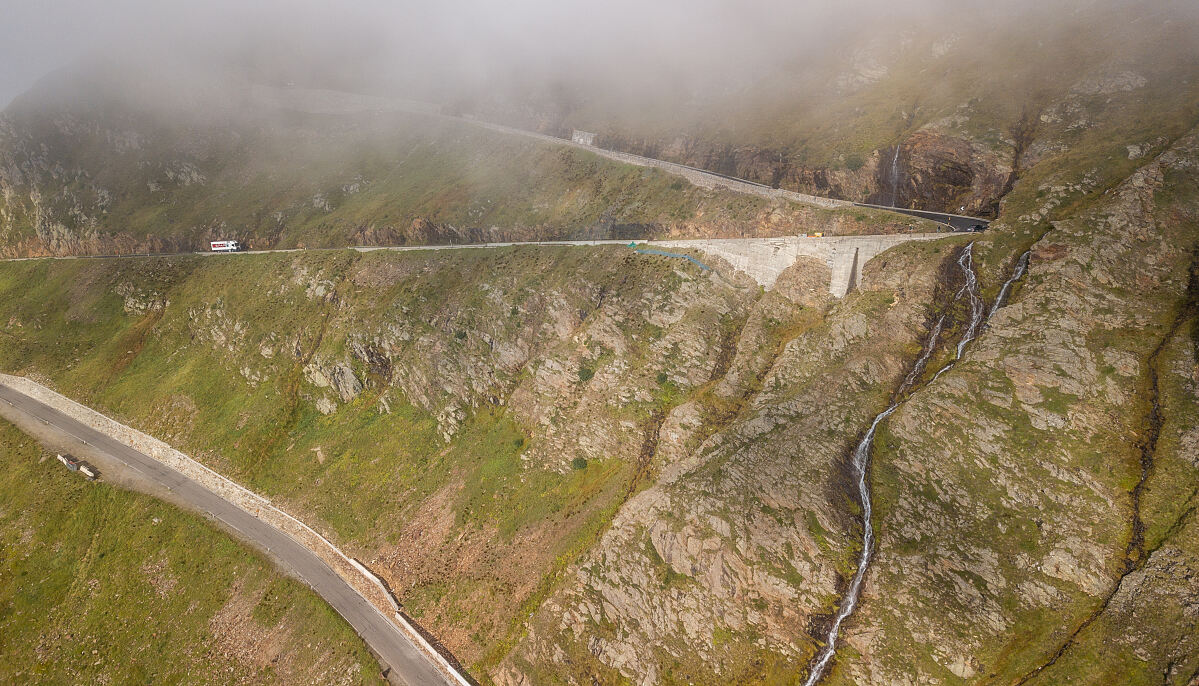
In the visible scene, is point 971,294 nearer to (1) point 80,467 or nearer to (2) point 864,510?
(2) point 864,510

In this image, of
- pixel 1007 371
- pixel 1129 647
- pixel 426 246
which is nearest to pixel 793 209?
pixel 1007 371

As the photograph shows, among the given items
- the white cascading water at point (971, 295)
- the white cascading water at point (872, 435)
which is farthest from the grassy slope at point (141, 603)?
the white cascading water at point (971, 295)

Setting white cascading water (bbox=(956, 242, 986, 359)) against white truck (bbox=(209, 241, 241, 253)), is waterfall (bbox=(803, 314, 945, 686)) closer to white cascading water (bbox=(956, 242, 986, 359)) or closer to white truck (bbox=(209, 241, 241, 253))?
white cascading water (bbox=(956, 242, 986, 359))

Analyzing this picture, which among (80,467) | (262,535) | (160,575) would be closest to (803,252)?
(262,535)

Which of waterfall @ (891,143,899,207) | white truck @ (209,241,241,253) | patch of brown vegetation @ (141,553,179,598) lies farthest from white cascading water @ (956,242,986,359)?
white truck @ (209,241,241,253)

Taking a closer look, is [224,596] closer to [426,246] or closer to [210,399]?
[210,399]

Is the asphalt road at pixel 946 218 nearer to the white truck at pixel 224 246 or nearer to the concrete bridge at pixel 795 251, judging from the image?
the concrete bridge at pixel 795 251

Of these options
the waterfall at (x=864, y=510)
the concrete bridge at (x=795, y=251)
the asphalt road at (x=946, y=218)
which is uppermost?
the asphalt road at (x=946, y=218)
